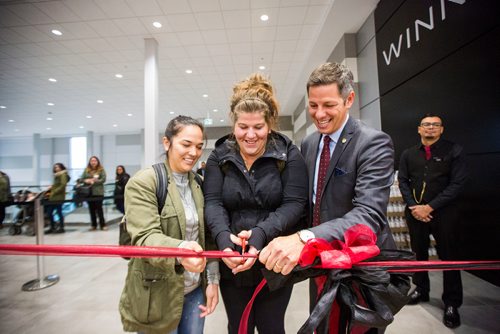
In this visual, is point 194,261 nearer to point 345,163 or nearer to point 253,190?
point 253,190

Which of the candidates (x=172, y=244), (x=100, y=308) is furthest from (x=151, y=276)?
(x=100, y=308)

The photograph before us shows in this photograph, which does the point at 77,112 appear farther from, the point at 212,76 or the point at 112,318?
the point at 112,318

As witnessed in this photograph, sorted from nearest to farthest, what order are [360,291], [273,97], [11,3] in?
[360,291], [273,97], [11,3]

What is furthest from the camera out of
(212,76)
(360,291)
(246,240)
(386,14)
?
(212,76)

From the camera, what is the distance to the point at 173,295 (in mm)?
1053

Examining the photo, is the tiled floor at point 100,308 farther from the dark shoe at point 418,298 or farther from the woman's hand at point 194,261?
the woman's hand at point 194,261

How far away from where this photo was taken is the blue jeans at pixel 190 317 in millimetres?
1156

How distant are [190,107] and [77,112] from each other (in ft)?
16.7

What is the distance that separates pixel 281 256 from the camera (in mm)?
769

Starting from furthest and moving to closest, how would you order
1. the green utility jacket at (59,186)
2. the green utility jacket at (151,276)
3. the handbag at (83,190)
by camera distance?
the handbag at (83,190)
the green utility jacket at (59,186)
the green utility jacket at (151,276)

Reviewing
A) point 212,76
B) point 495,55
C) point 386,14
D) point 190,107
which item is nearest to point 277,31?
point 386,14

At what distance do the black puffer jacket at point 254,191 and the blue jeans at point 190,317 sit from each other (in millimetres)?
204

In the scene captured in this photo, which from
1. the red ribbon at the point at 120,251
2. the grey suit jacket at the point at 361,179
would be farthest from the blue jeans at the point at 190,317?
the grey suit jacket at the point at 361,179

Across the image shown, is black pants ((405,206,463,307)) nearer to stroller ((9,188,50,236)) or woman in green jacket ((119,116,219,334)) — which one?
woman in green jacket ((119,116,219,334))
